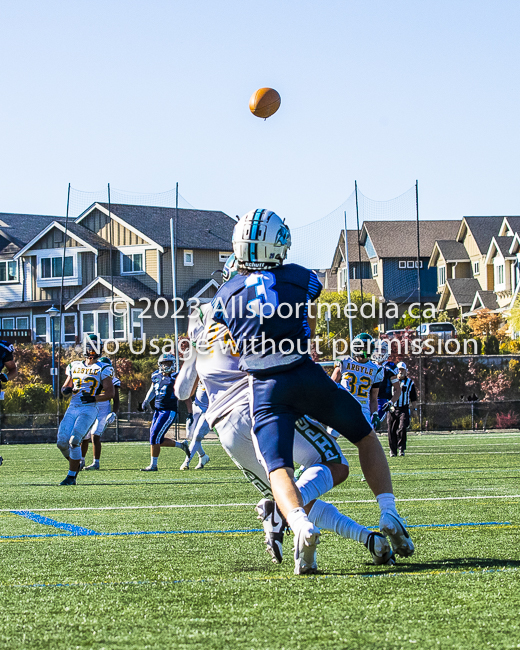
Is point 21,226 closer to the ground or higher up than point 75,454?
higher up

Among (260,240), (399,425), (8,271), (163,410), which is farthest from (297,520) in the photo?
(8,271)

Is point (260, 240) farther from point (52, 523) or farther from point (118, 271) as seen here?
point (118, 271)

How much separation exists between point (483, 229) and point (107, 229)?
968 inches

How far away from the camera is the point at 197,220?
4784 cm

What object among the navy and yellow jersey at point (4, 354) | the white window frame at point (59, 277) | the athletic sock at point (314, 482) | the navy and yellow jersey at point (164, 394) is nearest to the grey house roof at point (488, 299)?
the white window frame at point (59, 277)

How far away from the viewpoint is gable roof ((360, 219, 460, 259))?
57281mm

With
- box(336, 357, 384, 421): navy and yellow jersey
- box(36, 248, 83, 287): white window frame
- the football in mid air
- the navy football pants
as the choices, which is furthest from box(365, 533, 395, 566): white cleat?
box(36, 248, 83, 287): white window frame

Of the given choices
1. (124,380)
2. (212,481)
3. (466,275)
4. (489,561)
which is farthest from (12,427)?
(466,275)

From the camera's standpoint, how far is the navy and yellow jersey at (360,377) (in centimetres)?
1270

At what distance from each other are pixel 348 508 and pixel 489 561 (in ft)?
10.6

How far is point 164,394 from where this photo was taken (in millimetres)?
15820

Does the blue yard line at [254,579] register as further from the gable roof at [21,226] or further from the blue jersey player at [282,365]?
the gable roof at [21,226]

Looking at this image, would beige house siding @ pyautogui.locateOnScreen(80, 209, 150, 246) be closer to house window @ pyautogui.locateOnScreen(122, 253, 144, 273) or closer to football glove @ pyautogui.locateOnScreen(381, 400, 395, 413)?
house window @ pyautogui.locateOnScreen(122, 253, 144, 273)

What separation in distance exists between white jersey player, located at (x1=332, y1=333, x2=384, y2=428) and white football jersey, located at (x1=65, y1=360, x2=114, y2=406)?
11.0 ft
